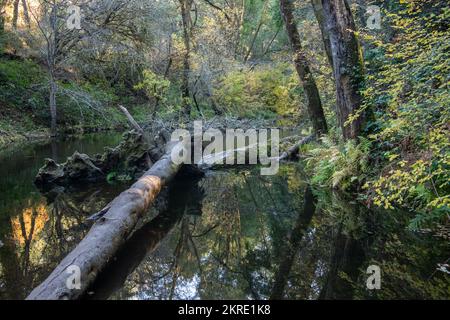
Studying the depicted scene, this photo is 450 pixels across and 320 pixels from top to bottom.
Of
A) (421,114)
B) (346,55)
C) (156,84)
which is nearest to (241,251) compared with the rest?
(421,114)

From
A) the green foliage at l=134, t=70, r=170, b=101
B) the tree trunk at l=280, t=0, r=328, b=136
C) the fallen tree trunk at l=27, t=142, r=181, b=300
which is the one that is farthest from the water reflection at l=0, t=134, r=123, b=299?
the green foliage at l=134, t=70, r=170, b=101

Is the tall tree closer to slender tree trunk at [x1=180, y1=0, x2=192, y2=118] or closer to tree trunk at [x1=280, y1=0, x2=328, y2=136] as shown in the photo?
slender tree trunk at [x1=180, y1=0, x2=192, y2=118]

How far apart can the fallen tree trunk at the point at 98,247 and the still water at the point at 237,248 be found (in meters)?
0.24

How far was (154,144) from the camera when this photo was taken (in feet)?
35.7

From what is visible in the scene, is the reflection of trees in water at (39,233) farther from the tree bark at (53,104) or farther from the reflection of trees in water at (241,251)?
the tree bark at (53,104)

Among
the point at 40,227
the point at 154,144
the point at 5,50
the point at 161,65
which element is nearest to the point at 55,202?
the point at 40,227

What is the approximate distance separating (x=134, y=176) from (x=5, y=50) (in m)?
16.5

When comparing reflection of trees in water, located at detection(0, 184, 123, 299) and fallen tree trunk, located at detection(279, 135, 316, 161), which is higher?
fallen tree trunk, located at detection(279, 135, 316, 161)

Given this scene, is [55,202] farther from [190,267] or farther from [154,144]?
[190,267]

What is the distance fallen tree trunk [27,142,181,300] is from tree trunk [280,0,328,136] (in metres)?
6.50

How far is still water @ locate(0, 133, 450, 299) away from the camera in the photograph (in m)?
4.12

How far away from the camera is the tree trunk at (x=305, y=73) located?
11561 mm

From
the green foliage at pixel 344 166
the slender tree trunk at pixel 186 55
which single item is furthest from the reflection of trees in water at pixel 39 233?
the slender tree trunk at pixel 186 55

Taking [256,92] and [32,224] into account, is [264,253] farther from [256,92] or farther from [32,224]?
[256,92]
